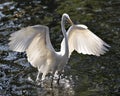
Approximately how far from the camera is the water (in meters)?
12.4

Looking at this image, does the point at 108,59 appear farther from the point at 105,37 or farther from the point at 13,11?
the point at 13,11

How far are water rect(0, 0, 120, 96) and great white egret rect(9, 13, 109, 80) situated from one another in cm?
57

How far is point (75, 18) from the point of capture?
17359 mm

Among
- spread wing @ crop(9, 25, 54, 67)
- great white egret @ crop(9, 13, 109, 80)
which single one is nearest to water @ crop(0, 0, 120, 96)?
great white egret @ crop(9, 13, 109, 80)

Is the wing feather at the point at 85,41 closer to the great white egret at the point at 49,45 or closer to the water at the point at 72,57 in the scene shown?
the great white egret at the point at 49,45

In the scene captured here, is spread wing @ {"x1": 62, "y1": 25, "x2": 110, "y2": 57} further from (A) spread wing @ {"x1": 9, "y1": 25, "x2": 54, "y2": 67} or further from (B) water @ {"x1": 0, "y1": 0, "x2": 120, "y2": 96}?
(A) spread wing @ {"x1": 9, "y1": 25, "x2": 54, "y2": 67}

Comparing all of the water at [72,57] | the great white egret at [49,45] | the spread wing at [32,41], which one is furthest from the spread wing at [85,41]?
the spread wing at [32,41]

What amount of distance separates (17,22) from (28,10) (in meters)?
1.47

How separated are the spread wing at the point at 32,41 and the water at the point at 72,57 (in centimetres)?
99

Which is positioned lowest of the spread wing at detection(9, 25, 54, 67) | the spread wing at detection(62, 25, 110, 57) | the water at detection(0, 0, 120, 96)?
the water at detection(0, 0, 120, 96)

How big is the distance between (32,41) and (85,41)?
1798 mm

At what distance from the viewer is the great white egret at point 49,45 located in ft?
38.7

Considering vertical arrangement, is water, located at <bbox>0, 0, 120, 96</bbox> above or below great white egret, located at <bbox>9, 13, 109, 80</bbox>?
below

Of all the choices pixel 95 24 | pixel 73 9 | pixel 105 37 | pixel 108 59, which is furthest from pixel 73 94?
pixel 73 9
